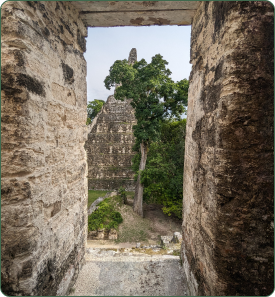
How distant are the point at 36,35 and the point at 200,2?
1.45 m

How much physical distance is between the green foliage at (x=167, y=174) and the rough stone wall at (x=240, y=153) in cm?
696

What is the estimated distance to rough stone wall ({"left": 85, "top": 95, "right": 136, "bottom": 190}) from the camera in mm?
13938

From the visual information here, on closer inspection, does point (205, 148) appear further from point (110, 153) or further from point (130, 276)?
point (110, 153)

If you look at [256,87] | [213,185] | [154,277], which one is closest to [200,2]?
[256,87]

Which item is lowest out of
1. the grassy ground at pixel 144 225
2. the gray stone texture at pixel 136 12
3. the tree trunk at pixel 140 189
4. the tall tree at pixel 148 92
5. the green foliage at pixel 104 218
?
the grassy ground at pixel 144 225

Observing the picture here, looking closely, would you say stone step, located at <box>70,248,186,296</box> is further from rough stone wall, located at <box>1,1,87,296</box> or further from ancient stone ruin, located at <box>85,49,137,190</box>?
ancient stone ruin, located at <box>85,49,137,190</box>

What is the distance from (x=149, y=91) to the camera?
905 centimetres

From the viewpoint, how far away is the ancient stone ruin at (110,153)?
45.7 feet

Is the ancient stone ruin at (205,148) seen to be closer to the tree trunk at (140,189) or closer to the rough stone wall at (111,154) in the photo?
the tree trunk at (140,189)

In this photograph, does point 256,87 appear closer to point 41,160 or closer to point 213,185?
point 213,185

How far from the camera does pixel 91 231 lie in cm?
783

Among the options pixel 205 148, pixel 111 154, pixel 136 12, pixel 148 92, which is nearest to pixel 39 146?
pixel 205 148

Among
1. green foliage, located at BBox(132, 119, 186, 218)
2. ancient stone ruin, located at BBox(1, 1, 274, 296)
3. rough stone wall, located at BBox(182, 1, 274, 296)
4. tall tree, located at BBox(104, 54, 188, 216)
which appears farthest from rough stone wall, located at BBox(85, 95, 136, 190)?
rough stone wall, located at BBox(182, 1, 274, 296)

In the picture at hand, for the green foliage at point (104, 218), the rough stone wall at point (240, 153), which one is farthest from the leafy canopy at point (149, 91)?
the rough stone wall at point (240, 153)
